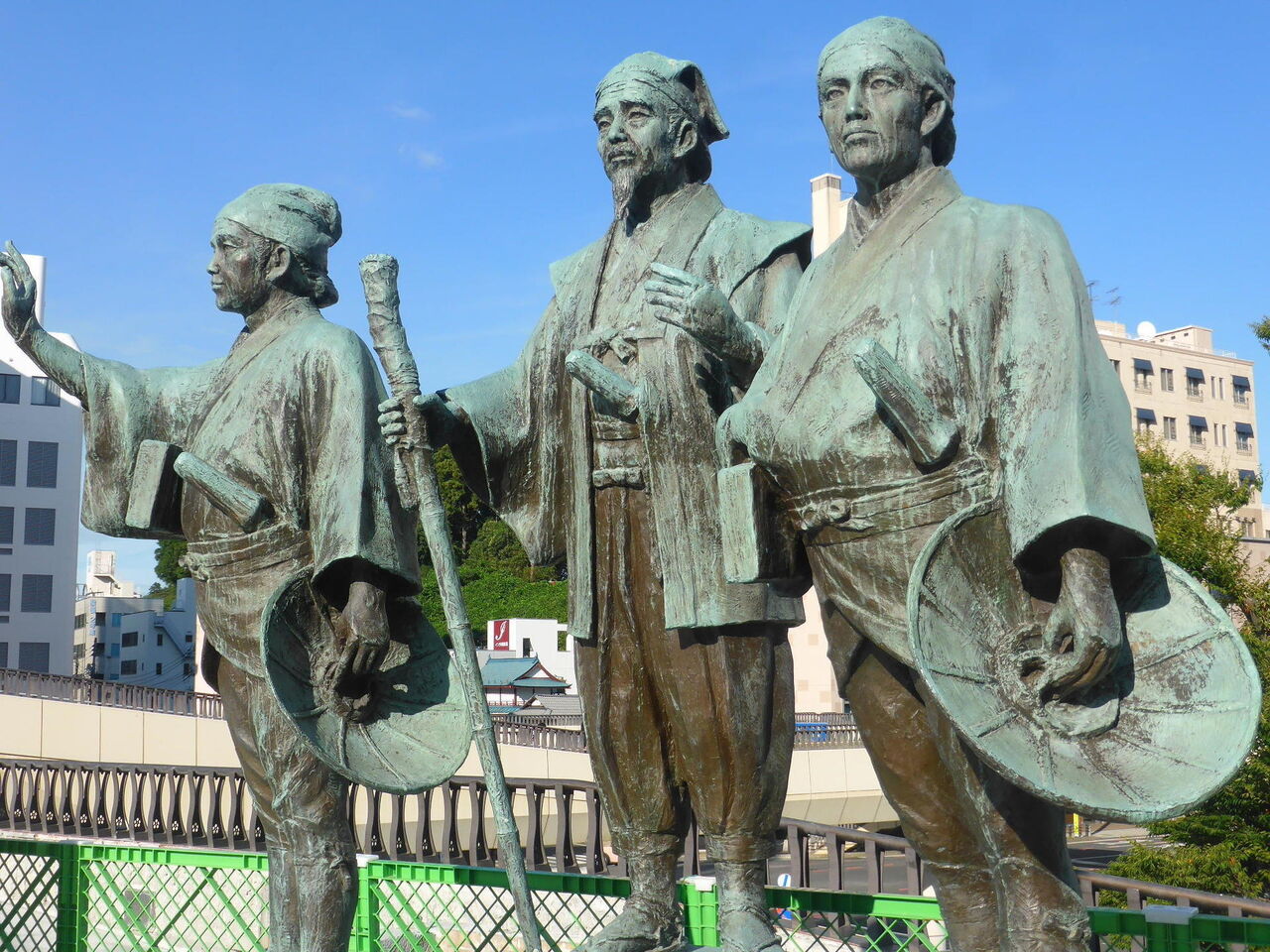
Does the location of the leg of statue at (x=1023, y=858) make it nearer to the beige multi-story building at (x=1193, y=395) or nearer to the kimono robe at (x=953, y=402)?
the kimono robe at (x=953, y=402)

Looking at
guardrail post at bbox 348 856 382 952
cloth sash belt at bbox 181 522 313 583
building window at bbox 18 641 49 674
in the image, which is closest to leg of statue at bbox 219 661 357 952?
cloth sash belt at bbox 181 522 313 583

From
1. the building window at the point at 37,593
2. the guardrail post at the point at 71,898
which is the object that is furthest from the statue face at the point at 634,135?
the building window at the point at 37,593

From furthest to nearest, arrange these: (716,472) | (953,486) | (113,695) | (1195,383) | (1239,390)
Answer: (1239,390) < (1195,383) < (113,695) < (716,472) < (953,486)

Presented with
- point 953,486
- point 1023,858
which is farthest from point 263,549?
point 1023,858

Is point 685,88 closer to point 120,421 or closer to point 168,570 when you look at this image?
point 120,421

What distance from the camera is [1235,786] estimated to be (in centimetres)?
1658

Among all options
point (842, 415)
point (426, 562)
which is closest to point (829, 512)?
point (842, 415)

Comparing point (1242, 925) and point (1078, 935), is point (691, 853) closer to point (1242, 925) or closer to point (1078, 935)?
point (1242, 925)

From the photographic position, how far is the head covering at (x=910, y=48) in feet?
11.1

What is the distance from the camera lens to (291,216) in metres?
4.89

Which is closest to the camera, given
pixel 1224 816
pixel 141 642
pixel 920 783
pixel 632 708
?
pixel 920 783

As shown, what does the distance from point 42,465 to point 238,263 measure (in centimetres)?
3987

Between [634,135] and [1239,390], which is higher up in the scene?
[1239,390]

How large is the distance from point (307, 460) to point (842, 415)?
6.77 feet
